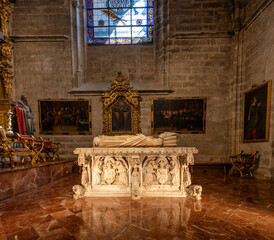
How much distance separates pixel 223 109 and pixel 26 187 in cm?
753

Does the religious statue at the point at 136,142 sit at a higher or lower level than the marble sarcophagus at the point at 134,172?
higher

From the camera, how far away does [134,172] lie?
3.19 metres

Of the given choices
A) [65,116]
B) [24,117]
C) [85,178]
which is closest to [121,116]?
[65,116]

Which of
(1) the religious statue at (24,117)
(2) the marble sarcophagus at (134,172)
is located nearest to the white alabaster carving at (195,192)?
(2) the marble sarcophagus at (134,172)

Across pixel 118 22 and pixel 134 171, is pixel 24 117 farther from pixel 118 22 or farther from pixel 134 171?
pixel 118 22

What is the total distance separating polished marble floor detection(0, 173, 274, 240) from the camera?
1922mm

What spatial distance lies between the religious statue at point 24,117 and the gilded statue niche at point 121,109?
10.0ft

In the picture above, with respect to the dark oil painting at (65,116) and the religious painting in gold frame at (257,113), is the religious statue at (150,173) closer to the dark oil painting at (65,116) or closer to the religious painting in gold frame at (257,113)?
the religious painting in gold frame at (257,113)

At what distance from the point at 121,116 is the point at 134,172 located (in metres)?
4.23

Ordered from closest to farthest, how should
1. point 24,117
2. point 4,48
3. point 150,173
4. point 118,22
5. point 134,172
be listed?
point 134,172, point 150,173, point 4,48, point 24,117, point 118,22

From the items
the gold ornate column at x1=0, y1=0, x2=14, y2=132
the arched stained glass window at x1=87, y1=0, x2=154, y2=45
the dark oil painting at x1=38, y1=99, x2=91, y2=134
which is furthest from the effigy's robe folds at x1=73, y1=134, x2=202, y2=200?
the arched stained glass window at x1=87, y1=0, x2=154, y2=45

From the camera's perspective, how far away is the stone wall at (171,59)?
23.2 feet

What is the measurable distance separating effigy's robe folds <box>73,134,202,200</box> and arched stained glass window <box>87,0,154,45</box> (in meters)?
6.79

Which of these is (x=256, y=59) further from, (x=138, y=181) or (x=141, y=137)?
(x=138, y=181)
